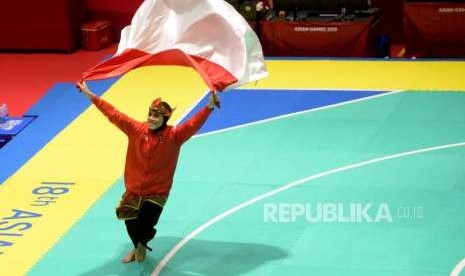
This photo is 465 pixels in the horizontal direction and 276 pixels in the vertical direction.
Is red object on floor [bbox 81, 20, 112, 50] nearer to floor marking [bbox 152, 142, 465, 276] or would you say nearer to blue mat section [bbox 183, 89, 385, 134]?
blue mat section [bbox 183, 89, 385, 134]

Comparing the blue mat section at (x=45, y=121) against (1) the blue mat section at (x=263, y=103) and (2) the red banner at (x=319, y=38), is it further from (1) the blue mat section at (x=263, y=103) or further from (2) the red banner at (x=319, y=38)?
(2) the red banner at (x=319, y=38)

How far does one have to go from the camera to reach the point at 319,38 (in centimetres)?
1756

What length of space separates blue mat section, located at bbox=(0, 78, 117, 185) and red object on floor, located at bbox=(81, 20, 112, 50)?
2697mm

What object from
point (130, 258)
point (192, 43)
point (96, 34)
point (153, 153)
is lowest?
point (96, 34)

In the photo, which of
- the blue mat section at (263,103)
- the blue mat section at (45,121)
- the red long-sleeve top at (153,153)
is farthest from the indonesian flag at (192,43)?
the blue mat section at (263,103)

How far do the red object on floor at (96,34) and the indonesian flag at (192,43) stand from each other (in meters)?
8.56

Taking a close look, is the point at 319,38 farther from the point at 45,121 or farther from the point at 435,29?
the point at 45,121

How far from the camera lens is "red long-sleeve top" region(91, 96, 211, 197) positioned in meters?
9.43

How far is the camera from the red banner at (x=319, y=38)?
17.3 m

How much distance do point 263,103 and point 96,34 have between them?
5.34 meters

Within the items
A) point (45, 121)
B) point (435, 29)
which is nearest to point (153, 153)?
point (45, 121)

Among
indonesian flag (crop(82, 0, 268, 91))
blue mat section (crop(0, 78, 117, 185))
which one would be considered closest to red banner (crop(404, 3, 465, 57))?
blue mat section (crop(0, 78, 117, 185))

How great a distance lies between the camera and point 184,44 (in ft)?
34.1

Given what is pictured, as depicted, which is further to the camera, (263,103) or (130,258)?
(263,103)
